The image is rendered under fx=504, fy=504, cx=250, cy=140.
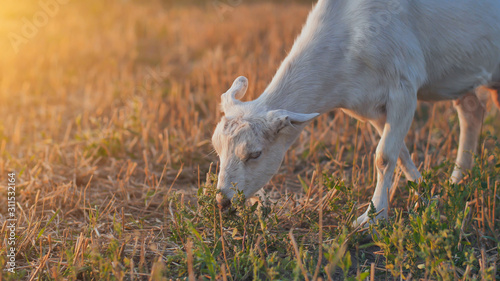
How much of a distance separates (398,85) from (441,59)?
1.92ft

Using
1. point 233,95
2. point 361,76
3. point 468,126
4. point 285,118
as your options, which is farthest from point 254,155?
point 468,126

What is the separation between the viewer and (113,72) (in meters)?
8.30

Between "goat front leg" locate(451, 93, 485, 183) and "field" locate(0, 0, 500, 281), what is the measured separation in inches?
7.5

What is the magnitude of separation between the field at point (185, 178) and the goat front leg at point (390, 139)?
164 mm

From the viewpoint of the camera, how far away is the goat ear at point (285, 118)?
3008 millimetres

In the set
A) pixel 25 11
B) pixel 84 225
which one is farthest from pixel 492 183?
pixel 25 11

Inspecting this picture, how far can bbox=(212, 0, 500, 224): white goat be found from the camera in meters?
3.11

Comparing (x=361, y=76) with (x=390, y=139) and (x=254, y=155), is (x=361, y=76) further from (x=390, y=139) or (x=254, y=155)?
(x=254, y=155)

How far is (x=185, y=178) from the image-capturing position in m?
4.79

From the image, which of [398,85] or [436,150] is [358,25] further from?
[436,150]

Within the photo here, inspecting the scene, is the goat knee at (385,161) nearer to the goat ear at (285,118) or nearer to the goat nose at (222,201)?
the goat ear at (285,118)

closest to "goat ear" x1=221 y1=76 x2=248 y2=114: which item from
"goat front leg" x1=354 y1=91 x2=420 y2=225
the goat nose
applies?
the goat nose

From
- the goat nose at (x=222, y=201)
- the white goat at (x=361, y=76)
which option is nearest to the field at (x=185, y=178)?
the goat nose at (x=222, y=201)

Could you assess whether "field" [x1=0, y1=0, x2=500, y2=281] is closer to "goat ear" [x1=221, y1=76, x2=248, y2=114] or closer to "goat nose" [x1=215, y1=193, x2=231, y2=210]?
"goat nose" [x1=215, y1=193, x2=231, y2=210]
